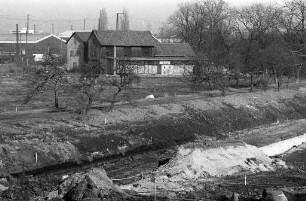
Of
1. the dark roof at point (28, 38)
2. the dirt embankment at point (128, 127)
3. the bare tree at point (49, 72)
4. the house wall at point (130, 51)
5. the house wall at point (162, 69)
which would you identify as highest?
the dark roof at point (28, 38)

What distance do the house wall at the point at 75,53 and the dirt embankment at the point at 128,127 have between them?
115ft

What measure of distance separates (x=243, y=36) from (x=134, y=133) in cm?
6530

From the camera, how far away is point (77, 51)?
87.8 meters

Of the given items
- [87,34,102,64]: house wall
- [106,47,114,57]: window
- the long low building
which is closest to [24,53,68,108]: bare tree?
the long low building

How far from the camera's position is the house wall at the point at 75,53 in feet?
286

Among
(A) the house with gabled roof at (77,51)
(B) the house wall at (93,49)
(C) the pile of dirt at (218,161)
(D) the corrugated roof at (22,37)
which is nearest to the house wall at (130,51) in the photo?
(B) the house wall at (93,49)

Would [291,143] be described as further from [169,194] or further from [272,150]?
[169,194]

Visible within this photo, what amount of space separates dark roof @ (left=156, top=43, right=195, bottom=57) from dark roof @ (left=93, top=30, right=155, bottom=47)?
2.31 meters

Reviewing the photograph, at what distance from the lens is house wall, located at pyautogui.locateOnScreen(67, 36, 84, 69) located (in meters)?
87.3

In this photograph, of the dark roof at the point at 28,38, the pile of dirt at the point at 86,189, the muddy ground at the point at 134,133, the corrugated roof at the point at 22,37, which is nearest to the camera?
the pile of dirt at the point at 86,189

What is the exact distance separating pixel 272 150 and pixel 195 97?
1805cm

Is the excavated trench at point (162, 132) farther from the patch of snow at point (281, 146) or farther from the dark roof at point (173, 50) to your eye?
the dark roof at point (173, 50)

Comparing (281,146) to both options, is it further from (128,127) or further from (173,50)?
(173,50)

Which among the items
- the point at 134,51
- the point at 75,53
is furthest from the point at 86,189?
the point at 75,53
